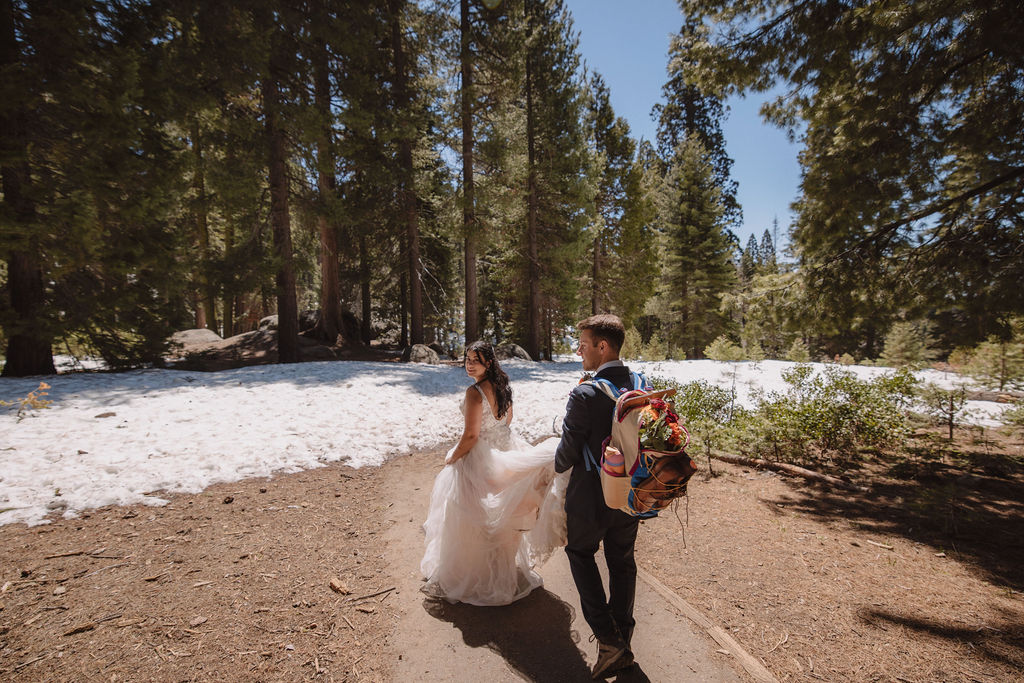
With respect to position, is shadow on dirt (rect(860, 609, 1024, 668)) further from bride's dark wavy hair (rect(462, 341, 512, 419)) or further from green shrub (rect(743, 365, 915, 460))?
green shrub (rect(743, 365, 915, 460))

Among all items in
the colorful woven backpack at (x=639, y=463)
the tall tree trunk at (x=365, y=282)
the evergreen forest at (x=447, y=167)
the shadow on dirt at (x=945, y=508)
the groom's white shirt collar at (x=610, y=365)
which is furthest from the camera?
the tall tree trunk at (x=365, y=282)

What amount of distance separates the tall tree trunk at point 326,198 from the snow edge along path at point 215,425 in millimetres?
5633

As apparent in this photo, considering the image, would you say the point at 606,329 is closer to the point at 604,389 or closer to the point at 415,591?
the point at 604,389

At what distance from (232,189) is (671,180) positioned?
73.6 feet

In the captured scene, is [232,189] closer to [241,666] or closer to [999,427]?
[241,666]

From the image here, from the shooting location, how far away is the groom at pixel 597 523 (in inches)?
97.0

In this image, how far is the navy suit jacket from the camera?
8.08 feet

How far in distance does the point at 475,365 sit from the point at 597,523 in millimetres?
1415

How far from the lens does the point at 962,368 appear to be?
1148 cm

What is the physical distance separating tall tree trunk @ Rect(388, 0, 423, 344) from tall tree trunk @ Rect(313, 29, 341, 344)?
2347mm

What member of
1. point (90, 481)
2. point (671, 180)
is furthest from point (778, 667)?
point (671, 180)

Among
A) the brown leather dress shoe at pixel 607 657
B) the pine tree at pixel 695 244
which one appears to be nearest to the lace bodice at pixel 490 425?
the brown leather dress shoe at pixel 607 657

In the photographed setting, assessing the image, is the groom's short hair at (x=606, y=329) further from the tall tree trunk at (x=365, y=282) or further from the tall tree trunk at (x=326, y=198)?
the tall tree trunk at (x=365, y=282)

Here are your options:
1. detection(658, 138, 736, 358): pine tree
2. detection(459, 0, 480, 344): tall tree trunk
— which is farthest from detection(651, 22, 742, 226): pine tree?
detection(459, 0, 480, 344): tall tree trunk
